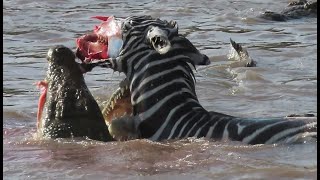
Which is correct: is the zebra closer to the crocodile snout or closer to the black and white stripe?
the black and white stripe

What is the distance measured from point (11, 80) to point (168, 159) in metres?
4.02

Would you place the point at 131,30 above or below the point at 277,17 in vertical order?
above

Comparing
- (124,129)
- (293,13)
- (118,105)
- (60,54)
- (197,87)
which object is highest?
(60,54)

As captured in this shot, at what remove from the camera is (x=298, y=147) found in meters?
6.91

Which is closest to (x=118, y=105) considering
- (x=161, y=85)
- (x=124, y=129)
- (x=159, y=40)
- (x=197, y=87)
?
(x=124, y=129)

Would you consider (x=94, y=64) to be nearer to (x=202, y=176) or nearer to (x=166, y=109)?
(x=166, y=109)

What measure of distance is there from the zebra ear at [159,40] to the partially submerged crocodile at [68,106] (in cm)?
56

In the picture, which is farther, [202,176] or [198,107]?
[198,107]

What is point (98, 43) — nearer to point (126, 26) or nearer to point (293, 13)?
point (126, 26)

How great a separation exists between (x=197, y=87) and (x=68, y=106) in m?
3.10

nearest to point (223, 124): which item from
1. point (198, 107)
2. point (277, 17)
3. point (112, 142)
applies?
point (198, 107)

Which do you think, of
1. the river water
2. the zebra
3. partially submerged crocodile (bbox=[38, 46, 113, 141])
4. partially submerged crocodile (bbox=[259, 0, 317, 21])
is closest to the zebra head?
the zebra

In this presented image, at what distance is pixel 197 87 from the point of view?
10.2 meters

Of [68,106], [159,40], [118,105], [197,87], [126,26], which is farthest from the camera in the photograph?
[197,87]
